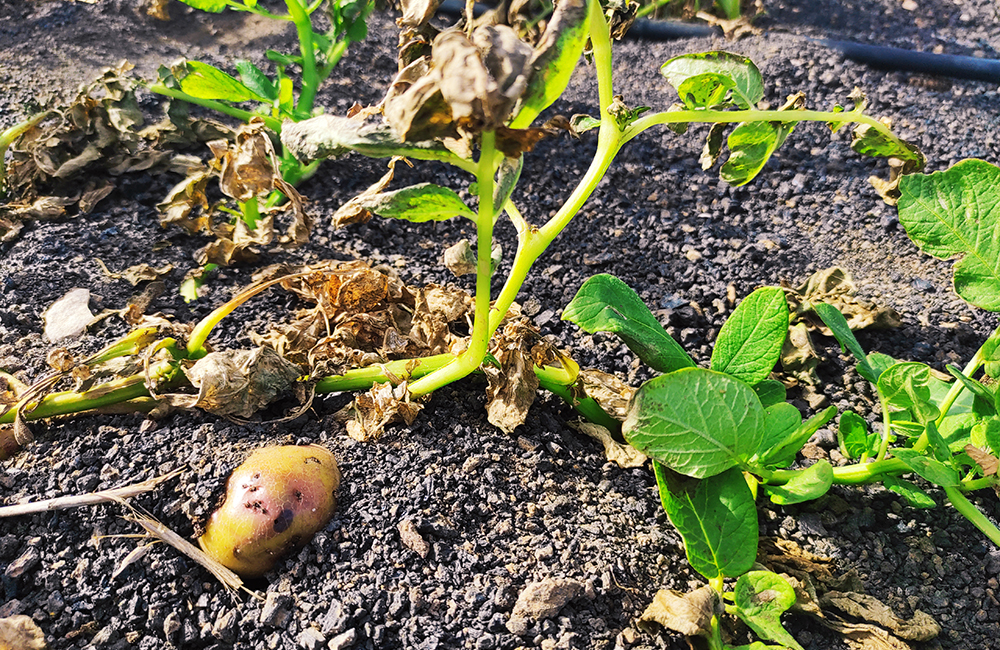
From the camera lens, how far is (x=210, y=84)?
4.93 ft

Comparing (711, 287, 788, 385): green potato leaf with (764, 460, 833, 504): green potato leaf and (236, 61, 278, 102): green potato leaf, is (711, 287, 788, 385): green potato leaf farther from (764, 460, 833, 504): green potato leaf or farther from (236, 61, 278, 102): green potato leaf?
(236, 61, 278, 102): green potato leaf

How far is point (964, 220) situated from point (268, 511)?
1.11 m

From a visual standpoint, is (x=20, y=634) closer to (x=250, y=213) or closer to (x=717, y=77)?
(x=250, y=213)

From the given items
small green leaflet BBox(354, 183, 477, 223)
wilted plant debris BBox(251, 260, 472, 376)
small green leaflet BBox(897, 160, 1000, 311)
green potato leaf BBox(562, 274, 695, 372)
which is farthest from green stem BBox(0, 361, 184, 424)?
small green leaflet BBox(897, 160, 1000, 311)

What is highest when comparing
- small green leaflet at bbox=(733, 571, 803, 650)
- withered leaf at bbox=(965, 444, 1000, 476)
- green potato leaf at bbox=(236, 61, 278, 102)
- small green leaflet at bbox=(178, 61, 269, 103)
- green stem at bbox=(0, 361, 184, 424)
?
small green leaflet at bbox=(178, 61, 269, 103)

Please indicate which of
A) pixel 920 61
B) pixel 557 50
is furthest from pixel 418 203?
pixel 920 61

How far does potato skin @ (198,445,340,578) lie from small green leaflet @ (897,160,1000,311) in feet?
3.13

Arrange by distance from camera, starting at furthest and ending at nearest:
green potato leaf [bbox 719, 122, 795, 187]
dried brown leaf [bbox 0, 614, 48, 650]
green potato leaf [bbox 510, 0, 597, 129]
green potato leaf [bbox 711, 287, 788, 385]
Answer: green potato leaf [bbox 719, 122, 795, 187] → green potato leaf [bbox 711, 287, 788, 385] → dried brown leaf [bbox 0, 614, 48, 650] → green potato leaf [bbox 510, 0, 597, 129]

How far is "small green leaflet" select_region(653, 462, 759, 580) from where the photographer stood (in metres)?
0.99

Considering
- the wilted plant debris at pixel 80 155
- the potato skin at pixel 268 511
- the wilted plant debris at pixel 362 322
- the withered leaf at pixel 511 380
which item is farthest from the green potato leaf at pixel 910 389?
the wilted plant debris at pixel 80 155

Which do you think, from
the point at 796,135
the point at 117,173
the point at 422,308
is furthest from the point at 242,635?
the point at 796,135

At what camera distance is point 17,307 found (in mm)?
1379

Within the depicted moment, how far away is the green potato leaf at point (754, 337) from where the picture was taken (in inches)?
43.1

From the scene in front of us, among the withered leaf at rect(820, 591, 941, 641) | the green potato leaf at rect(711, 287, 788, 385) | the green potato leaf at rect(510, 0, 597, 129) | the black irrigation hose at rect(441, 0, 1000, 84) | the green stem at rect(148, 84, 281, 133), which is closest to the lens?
the green potato leaf at rect(510, 0, 597, 129)
